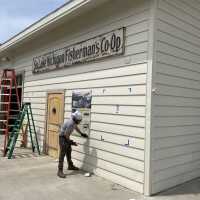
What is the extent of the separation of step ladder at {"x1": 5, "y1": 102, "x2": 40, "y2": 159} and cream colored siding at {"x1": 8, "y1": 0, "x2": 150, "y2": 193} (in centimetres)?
179

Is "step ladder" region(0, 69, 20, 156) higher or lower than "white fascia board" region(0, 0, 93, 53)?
lower

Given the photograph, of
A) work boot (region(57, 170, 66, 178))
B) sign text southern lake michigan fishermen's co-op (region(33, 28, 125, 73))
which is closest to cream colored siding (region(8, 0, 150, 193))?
sign text southern lake michigan fishermen's co-op (region(33, 28, 125, 73))

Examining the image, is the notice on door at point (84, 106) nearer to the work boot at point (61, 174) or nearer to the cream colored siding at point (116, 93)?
the cream colored siding at point (116, 93)

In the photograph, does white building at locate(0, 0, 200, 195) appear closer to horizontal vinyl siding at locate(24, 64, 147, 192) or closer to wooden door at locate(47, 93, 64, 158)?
horizontal vinyl siding at locate(24, 64, 147, 192)

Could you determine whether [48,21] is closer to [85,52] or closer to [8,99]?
[85,52]

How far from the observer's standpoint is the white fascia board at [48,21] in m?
7.16

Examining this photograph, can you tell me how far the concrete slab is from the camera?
5.41 metres

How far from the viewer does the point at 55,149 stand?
8.72 m

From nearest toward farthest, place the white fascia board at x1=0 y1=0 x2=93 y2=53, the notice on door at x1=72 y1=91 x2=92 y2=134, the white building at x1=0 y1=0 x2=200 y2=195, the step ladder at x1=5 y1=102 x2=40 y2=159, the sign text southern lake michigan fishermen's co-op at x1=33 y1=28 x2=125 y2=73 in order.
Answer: the white building at x1=0 y1=0 x2=200 y2=195 < the sign text southern lake michigan fishermen's co-op at x1=33 y1=28 x2=125 y2=73 < the white fascia board at x1=0 y1=0 x2=93 y2=53 < the notice on door at x1=72 y1=91 x2=92 y2=134 < the step ladder at x1=5 y1=102 x2=40 y2=159

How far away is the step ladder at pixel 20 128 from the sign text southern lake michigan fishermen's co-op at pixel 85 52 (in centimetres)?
137

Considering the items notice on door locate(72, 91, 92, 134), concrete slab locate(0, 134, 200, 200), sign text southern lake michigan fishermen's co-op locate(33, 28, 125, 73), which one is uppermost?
sign text southern lake michigan fishermen's co-op locate(33, 28, 125, 73)

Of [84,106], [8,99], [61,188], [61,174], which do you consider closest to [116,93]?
[84,106]

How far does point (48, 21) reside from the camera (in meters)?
8.43

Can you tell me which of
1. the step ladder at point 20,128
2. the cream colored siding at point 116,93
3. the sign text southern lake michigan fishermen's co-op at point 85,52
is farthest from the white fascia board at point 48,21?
the step ladder at point 20,128
